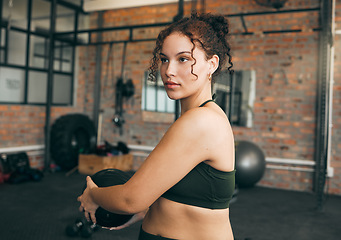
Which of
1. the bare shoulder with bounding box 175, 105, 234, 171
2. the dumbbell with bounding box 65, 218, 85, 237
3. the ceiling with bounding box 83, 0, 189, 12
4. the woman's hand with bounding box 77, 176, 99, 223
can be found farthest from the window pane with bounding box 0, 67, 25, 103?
the bare shoulder with bounding box 175, 105, 234, 171

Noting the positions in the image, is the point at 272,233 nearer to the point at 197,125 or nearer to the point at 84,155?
the point at 197,125

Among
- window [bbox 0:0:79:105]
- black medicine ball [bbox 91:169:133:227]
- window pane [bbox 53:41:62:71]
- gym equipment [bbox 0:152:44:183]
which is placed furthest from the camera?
window pane [bbox 53:41:62:71]

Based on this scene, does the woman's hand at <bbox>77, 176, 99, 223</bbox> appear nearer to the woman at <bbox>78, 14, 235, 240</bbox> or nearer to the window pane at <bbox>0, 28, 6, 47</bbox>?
the woman at <bbox>78, 14, 235, 240</bbox>

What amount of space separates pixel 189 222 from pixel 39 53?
583 centimetres

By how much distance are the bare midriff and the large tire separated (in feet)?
16.7

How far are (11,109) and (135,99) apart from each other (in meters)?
2.13

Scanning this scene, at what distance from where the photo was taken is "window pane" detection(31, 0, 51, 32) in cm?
585

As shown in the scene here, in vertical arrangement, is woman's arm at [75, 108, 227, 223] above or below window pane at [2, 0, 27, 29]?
below

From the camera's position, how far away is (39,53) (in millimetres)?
6000

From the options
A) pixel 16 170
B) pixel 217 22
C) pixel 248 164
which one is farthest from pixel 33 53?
pixel 217 22

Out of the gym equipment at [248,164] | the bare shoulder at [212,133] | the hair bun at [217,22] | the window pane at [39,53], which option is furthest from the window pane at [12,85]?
the bare shoulder at [212,133]

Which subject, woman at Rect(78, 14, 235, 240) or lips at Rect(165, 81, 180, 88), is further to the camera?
lips at Rect(165, 81, 180, 88)

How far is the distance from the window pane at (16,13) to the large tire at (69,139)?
69.2 inches

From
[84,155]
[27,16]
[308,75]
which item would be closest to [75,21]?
[27,16]
